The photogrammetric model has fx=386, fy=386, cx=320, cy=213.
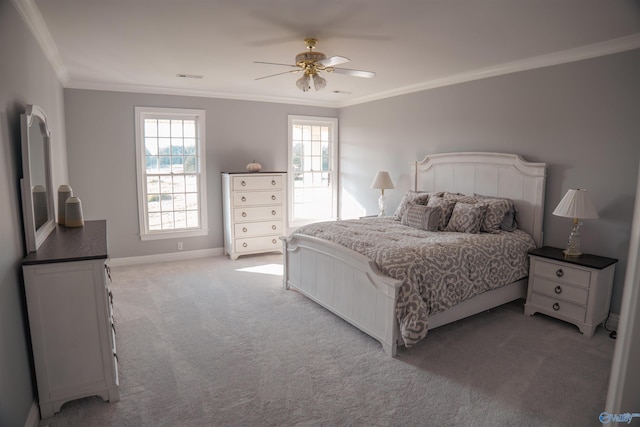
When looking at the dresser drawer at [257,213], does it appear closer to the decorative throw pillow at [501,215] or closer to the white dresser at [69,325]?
the decorative throw pillow at [501,215]

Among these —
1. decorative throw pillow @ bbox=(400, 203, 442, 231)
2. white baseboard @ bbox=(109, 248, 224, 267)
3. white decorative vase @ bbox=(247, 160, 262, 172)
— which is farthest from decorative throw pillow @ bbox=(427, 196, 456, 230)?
white baseboard @ bbox=(109, 248, 224, 267)

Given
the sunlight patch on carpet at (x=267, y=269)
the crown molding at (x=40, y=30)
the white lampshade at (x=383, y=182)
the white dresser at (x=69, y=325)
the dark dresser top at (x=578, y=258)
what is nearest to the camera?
the white dresser at (x=69, y=325)

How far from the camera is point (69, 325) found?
2.23m

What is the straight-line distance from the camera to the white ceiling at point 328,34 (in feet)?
8.44

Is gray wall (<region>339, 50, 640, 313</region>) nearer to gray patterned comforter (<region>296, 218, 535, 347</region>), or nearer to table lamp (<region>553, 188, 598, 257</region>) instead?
table lamp (<region>553, 188, 598, 257</region>)

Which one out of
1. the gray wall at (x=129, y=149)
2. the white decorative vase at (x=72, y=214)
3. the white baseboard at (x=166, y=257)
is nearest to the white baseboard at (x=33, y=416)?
the white decorative vase at (x=72, y=214)

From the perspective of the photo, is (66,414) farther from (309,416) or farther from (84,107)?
(84,107)

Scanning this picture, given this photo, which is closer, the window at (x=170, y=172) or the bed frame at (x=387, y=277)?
the bed frame at (x=387, y=277)

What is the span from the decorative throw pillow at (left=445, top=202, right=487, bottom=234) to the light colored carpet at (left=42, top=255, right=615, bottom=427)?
33.3 inches

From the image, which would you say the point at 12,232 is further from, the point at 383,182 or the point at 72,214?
the point at 383,182

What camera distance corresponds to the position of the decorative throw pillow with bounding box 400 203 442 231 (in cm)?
405

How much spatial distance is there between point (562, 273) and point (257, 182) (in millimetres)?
3956

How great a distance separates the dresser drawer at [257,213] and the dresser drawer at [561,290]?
3587mm

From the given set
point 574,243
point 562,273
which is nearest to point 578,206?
point 574,243
